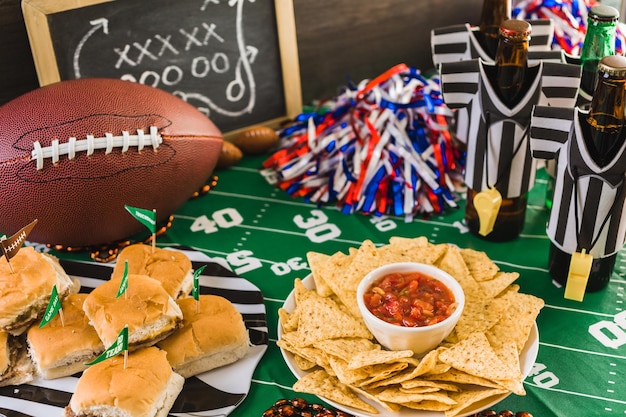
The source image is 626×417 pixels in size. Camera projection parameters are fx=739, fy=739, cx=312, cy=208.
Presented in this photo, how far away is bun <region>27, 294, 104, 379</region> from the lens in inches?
55.2

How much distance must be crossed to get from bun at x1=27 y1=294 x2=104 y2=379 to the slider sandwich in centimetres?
2

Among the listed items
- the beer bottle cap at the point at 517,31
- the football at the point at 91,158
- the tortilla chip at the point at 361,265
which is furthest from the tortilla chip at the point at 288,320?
the beer bottle cap at the point at 517,31

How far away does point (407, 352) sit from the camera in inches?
50.9

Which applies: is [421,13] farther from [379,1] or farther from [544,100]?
[544,100]

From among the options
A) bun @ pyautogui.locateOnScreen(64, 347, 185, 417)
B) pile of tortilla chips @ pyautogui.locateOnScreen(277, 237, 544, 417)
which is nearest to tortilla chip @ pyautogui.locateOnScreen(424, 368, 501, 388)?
pile of tortilla chips @ pyautogui.locateOnScreen(277, 237, 544, 417)

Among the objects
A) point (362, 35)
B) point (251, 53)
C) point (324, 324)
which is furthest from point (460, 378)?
point (362, 35)

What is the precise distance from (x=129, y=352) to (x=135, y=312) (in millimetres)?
75

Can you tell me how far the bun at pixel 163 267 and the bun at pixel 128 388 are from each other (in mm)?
226

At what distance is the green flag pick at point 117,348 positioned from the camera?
50.2 inches

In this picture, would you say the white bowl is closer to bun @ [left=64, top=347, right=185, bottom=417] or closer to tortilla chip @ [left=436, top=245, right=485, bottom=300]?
tortilla chip @ [left=436, top=245, right=485, bottom=300]

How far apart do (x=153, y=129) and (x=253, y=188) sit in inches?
17.5

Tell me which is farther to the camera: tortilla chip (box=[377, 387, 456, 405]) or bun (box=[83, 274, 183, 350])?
bun (box=[83, 274, 183, 350])

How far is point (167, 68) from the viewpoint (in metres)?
2.05

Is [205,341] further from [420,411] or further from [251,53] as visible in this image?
[251,53]
